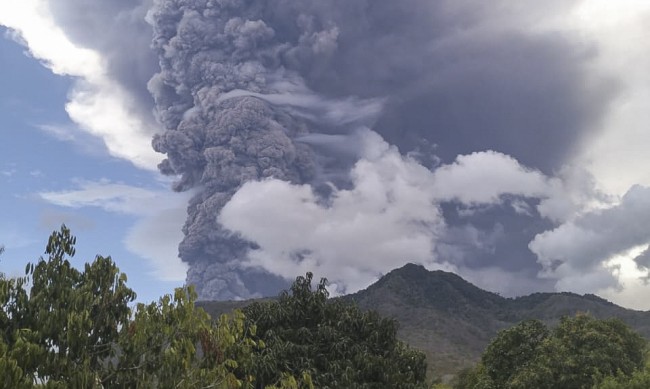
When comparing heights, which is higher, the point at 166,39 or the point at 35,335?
the point at 166,39

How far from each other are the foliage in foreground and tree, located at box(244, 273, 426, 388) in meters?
19.2

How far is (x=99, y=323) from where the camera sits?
14.2 meters

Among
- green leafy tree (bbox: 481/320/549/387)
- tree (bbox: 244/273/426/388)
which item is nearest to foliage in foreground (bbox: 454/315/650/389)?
green leafy tree (bbox: 481/320/549/387)

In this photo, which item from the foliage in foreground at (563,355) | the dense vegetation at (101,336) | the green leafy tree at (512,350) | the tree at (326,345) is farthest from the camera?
the green leafy tree at (512,350)

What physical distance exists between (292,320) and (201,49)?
604ft

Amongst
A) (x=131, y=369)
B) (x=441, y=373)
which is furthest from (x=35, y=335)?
(x=441, y=373)

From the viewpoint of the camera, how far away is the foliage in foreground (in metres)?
41.0

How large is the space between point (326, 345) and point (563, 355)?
82.8 ft

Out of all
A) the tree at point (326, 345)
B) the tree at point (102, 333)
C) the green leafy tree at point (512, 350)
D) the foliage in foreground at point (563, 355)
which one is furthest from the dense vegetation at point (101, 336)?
the green leafy tree at point (512, 350)

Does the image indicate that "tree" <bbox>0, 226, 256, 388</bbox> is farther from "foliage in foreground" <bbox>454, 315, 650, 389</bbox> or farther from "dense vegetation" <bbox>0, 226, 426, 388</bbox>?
"foliage in foreground" <bbox>454, 315, 650, 389</bbox>

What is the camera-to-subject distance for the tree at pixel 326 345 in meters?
22.8

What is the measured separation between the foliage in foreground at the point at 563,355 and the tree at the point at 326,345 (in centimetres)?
1921

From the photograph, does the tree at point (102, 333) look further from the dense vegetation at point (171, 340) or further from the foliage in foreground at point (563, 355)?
the foliage in foreground at point (563, 355)

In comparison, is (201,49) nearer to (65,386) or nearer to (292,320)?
(292,320)
